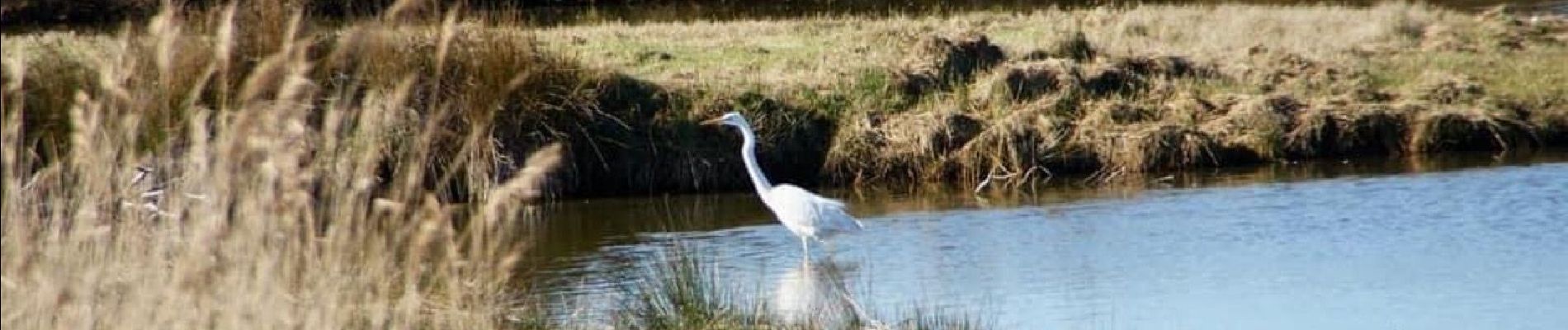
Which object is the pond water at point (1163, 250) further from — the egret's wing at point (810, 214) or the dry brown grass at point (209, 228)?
the dry brown grass at point (209, 228)

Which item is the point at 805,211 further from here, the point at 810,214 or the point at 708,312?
the point at 708,312

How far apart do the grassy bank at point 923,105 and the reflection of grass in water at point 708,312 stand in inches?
206

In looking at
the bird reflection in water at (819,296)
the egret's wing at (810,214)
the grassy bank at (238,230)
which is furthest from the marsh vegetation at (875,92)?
the egret's wing at (810,214)

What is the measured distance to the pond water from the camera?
36.4 ft

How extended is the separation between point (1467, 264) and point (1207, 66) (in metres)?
6.26

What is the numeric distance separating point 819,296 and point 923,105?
20.5 feet

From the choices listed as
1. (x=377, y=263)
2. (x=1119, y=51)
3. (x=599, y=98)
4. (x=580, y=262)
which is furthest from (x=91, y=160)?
(x=1119, y=51)

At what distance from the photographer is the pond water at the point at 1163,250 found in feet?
36.4

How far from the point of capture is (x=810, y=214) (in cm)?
1296

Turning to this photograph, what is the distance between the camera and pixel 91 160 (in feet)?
21.0

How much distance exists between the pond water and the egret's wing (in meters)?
0.23

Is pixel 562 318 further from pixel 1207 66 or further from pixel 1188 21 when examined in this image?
pixel 1188 21

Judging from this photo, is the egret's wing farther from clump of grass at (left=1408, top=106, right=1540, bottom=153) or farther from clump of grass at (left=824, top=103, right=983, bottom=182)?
clump of grass at (left=1408, top=106, right=1540, bottom=153)

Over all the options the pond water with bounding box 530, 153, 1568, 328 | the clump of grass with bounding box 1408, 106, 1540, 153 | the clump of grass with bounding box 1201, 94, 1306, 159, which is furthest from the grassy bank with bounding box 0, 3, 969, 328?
the clump of grass with bounding box 1408, 106, 1540, 153
